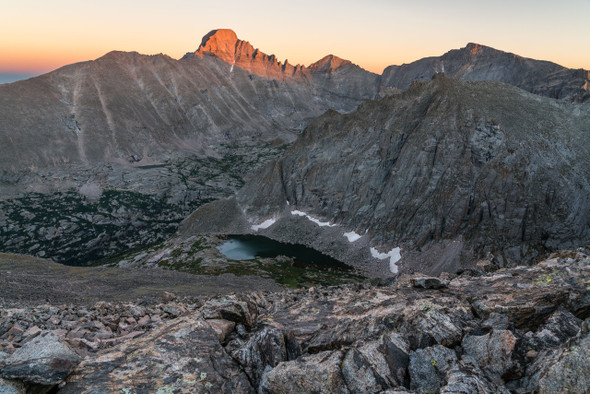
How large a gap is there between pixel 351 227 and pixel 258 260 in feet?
121

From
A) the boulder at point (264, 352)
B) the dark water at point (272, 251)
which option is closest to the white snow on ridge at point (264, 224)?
the dark water at point (272, 251)

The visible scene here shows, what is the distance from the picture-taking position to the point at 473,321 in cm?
1527

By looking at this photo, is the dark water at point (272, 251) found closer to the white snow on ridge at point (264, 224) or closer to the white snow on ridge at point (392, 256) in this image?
the white snow on ridge at point (264, 224)

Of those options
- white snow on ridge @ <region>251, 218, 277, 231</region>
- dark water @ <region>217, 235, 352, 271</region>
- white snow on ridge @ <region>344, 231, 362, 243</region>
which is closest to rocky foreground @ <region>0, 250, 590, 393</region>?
dark water @ <region>217, 235, 352, 271</region>

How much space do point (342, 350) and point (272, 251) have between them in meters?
112

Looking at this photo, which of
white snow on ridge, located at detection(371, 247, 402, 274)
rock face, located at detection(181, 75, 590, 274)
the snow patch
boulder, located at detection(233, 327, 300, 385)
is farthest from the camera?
the snow patch

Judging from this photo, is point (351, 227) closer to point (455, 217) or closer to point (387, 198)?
point (387, 198)

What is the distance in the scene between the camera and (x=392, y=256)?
10612 centimetres

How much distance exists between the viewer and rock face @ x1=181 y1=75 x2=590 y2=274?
93.0 m

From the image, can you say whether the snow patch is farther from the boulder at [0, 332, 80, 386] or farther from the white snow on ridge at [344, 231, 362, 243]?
the boulder at [0, 332, 80, 386]

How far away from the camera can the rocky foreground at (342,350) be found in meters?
10.8

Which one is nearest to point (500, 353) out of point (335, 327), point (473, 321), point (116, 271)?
point (473, 321)

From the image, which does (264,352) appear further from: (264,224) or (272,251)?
(264,224)

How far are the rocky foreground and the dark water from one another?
90693 millimetres
